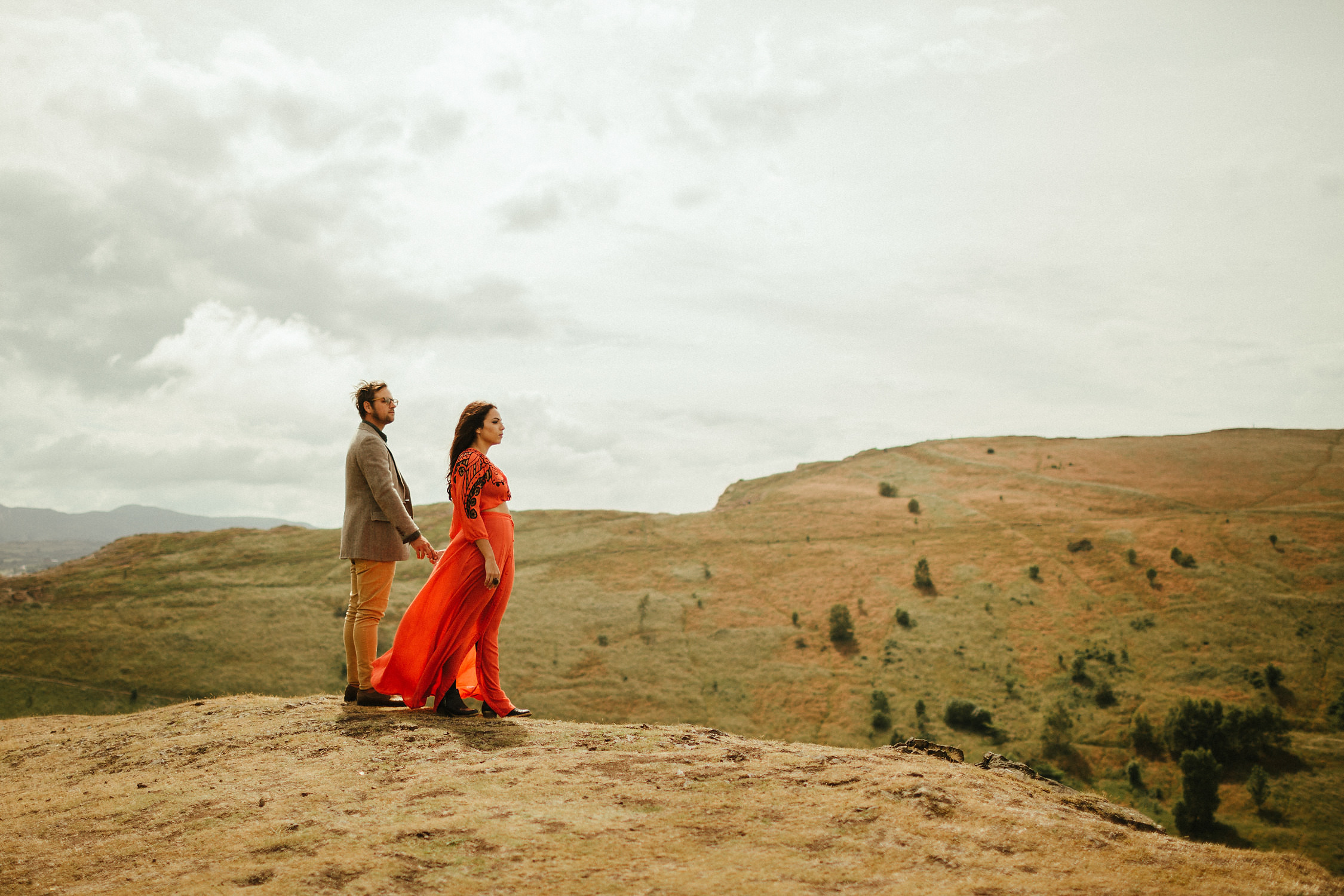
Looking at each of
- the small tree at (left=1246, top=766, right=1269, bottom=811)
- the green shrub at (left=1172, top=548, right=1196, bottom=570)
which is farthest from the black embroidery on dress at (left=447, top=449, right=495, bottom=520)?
the green shrub at (left=1172, top=548, right=1196, bottom=570)

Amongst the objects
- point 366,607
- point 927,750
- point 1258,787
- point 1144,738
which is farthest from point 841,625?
point 366,607

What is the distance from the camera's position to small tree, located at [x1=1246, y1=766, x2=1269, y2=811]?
34.5 meters

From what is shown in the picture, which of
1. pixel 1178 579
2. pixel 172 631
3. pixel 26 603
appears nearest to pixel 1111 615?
pixel 1178 579

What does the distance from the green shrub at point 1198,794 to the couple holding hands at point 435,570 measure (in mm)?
39187

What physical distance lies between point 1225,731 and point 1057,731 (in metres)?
7.50

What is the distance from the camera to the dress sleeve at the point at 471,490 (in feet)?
24.9

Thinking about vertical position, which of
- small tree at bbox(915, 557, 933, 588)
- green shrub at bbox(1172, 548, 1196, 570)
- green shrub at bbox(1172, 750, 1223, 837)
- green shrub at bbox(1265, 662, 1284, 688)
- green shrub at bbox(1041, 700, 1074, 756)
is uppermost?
green shrub at bbox(1172, 548, 1196, 570)

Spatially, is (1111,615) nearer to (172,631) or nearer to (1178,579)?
(1178,579)

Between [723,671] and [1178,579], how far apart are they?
31.5 meters

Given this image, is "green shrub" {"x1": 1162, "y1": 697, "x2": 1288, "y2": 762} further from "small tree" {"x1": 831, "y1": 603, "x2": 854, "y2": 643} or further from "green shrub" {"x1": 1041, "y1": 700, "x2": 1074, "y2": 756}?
"small tree" {"x1": 831, "y1": 603, "x2": 854, "y2": 643}

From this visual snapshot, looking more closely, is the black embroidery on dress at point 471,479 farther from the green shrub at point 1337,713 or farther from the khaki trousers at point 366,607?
the green shrub at point 1337,713

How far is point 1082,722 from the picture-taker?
40531 millimetres

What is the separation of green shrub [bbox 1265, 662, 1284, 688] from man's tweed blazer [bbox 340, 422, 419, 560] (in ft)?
166

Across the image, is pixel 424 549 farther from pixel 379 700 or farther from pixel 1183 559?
pixel 1183 559
